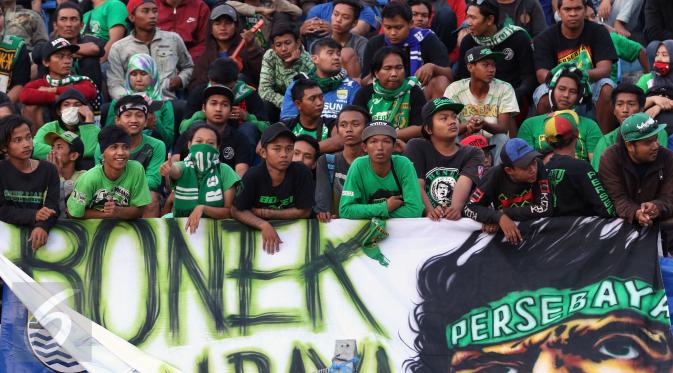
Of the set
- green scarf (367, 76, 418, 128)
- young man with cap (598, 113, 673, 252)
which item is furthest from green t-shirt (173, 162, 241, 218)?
young man with cap (598, 113, 673, 252)

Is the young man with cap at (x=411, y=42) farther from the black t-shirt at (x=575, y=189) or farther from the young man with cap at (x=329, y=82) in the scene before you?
the black t-shirt at (x=575, y=189)

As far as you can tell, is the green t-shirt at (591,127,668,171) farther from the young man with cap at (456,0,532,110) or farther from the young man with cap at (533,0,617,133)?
the young man with cap at (456,0,532,110)

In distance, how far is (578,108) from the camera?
41.8 feet

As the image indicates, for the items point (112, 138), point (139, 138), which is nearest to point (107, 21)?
point (139, 138)

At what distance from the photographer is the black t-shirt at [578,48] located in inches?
514

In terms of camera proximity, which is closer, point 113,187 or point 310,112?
point 113,187

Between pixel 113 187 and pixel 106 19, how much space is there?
5165mm

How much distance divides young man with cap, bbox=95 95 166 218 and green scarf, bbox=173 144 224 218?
1040 mm

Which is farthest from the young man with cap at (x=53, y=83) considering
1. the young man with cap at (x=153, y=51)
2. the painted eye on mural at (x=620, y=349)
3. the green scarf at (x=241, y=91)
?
the painted eye on mural at (x=620, y=349)

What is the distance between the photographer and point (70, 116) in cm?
1183

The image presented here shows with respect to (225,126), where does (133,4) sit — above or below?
above

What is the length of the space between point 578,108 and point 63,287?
5.63 meters

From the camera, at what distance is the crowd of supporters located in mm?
9820

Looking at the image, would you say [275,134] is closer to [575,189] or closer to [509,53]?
[575,189]
